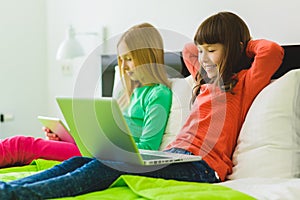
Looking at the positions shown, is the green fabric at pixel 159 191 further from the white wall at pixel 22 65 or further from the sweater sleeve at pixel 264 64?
the white wall at pixel 22 65

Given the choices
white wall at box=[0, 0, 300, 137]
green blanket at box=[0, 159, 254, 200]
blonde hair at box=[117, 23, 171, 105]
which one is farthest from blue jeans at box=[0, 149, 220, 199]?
white wall at box=[0, 0, 300, 137]

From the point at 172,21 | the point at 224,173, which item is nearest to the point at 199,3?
the point at 172,21

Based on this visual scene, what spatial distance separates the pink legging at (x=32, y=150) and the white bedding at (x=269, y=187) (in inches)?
25.7

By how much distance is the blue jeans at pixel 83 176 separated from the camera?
48.3 inches

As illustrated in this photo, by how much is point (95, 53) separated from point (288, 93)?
153 centimetres

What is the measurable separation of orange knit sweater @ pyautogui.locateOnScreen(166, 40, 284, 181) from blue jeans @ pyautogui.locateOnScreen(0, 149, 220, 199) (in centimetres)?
6

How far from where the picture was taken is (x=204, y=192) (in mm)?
1253

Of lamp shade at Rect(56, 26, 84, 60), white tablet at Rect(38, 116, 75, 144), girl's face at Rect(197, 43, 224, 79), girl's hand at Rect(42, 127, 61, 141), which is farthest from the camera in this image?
lamp shade at Rect(56, 26, 84, 60)

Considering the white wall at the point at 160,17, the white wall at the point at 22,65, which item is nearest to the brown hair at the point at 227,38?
the white wall at the point at 160,17

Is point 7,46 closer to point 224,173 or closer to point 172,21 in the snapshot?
point 172,21

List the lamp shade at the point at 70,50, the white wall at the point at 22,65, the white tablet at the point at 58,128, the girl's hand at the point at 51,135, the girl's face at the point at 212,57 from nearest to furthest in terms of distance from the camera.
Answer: the girl's face at the point at 212,57
the white tablet at the point at 58,128
the girl's hand at the point at 51,135
the lamp shade at the point at 70,50
the white wall at the point at 22,65

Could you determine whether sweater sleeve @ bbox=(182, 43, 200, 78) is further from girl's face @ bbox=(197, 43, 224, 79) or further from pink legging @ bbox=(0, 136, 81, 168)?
pink legging @ bbox=(0, 136, 81, 168)

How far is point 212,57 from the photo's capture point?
5.83ft

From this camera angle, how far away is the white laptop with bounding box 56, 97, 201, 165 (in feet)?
4.30
